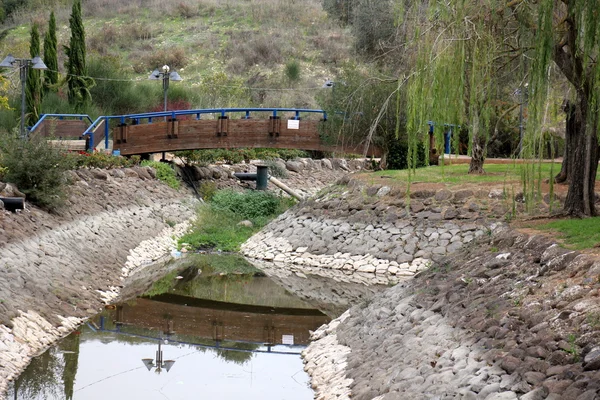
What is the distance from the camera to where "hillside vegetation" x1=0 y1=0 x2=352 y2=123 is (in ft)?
136

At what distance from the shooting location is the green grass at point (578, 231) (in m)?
11.4

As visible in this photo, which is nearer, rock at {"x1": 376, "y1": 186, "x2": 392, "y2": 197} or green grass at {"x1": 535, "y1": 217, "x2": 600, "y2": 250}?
green grass at {"x1": 535, "y1": 217, "x2": 600, "y2": 250}

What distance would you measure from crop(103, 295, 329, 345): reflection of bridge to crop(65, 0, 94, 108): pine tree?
59.7 feet

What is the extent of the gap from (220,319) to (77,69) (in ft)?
69.9

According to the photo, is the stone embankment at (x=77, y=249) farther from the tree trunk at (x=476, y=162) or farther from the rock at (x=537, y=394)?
the tree trunk at (x=476, y=162)

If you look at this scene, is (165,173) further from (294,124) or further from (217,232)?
(294,124)

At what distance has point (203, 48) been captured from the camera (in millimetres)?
58812

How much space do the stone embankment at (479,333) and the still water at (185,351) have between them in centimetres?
75

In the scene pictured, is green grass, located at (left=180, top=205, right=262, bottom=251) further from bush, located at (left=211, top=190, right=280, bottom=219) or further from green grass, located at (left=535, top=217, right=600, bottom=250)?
green grass, located at (left=535, top=217, right=600, bottom=250)

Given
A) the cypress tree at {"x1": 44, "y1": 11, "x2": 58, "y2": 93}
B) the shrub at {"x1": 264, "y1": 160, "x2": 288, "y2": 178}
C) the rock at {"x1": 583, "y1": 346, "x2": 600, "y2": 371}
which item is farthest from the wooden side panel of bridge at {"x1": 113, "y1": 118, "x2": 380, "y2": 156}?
the rock at {"x1": 583, "y1": 346, "x2": 600, "y2": 371}

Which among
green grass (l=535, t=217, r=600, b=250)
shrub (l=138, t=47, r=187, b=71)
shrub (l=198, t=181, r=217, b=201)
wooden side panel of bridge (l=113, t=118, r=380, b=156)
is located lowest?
shrub (l=198, t=181, r=217, b=201)

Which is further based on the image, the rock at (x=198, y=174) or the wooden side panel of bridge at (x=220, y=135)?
the rock at (x=198, y=174)

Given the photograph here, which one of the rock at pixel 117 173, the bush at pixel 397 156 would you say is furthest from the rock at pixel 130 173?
the bush at pixel 397 156

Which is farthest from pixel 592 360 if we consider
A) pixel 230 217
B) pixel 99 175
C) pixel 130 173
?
pixel 130 173
